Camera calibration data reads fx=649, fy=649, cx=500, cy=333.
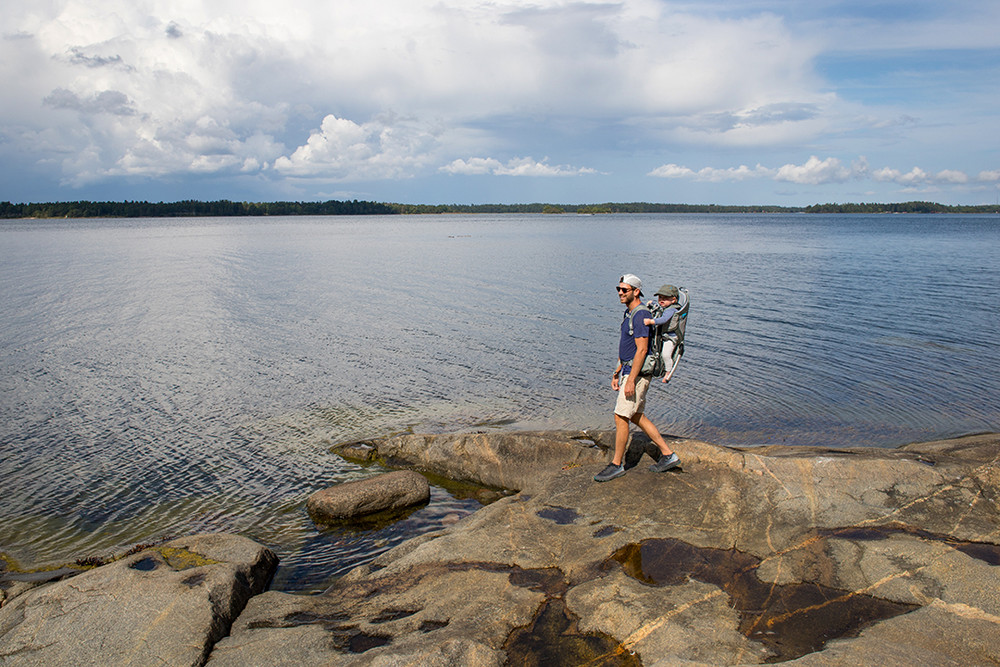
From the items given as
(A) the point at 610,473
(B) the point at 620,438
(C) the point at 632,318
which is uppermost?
(C) the point at 632,318

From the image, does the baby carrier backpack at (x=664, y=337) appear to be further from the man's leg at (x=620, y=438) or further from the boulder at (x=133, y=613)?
the boulder at (x=133, y=613)

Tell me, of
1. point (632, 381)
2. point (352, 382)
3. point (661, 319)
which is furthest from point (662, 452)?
point (352, 382)

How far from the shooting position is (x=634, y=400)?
933 cm

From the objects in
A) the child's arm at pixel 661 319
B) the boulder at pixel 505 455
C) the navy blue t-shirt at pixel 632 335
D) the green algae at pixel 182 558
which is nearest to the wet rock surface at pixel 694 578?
the green algae at pixel 182 558

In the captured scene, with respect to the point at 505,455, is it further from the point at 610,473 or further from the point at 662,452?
the point at 662,452

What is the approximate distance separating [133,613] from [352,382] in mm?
11871

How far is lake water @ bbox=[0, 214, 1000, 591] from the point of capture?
11031mm

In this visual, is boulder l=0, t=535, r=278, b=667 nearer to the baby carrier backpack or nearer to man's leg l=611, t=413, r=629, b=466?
man's leg l=611, t=413, r=629, b=466

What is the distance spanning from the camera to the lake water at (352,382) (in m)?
11.0

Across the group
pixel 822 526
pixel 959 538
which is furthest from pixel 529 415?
pixel 959 538

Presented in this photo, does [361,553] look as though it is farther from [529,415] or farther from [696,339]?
[696,339]

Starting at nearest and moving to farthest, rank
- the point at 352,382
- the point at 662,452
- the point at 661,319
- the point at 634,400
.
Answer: the point at 661,319 < the point at 634,400 < the point at 662,452 < the point at 352,382

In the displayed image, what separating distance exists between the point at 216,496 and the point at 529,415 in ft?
22.8

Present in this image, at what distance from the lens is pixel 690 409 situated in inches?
614
